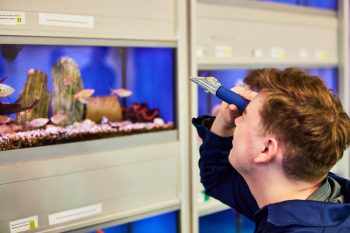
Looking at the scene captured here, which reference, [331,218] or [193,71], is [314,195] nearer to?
[331,218]

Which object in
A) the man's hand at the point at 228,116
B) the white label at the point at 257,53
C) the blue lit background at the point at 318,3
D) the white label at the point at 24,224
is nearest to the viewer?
the man's hand at the point at 228,116

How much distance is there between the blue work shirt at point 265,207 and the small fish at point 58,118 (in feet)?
Result: 1.44

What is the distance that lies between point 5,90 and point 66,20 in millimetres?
287

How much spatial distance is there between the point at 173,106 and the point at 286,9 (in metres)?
0.81

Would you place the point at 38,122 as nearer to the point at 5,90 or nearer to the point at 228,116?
the point at 5,90

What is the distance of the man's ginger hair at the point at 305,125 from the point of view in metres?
0.98

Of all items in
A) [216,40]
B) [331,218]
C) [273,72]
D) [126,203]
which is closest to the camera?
[331,218]

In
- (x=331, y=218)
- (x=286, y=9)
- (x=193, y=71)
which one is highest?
(x=286, y=9)

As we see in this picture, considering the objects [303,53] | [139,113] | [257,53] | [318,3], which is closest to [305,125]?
[139,113]

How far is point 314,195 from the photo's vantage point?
1029mm

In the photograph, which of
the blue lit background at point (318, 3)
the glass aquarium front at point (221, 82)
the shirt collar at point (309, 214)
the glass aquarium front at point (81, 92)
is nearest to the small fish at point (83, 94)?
the glass aquarium front at point (81, 92)

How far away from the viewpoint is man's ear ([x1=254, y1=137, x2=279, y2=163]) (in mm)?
1010

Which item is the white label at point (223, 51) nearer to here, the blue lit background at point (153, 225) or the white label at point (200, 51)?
the white label at point (200, 51)

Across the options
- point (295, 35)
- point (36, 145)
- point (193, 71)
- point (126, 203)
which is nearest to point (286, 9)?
point (295, 35)
